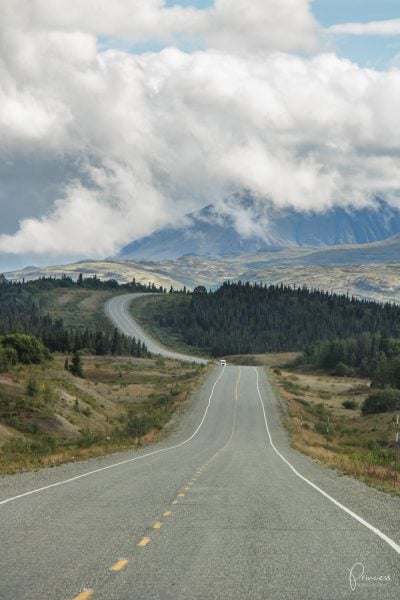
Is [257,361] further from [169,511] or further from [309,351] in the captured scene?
[169,511]

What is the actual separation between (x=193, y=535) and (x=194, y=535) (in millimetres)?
21

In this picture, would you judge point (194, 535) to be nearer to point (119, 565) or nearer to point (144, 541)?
point (144, 541)

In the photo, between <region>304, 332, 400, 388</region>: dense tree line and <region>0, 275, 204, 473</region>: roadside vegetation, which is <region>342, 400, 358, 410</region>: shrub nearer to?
<region>0, 275, 204, 473</region>: roadside vegetation

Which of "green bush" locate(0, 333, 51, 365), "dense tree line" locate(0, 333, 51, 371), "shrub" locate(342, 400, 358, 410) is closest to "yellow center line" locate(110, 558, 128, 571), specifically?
"dense tree line" locate(0, 333, 51, 371)

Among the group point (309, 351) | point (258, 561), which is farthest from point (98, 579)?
point (309, 351)

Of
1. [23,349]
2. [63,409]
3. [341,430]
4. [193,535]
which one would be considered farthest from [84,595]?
[341,430]

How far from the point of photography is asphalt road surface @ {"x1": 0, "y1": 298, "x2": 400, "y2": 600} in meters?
8.91

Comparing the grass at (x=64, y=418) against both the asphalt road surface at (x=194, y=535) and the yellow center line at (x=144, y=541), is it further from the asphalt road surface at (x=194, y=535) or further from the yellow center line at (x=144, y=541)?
the yellow center line at (x=144, y=541)

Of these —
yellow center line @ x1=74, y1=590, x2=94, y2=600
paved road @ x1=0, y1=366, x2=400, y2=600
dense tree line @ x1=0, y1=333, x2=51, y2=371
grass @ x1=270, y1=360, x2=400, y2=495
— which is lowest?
grass @ x1=270, y1=360, x2=400, y2=495

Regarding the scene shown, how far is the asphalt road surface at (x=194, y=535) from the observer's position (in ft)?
29.2

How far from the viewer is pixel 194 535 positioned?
12562mm

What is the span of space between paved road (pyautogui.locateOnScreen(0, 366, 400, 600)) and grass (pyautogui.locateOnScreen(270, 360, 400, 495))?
579 centimetres

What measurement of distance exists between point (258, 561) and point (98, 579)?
2669 mm

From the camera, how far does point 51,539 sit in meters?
12.0
